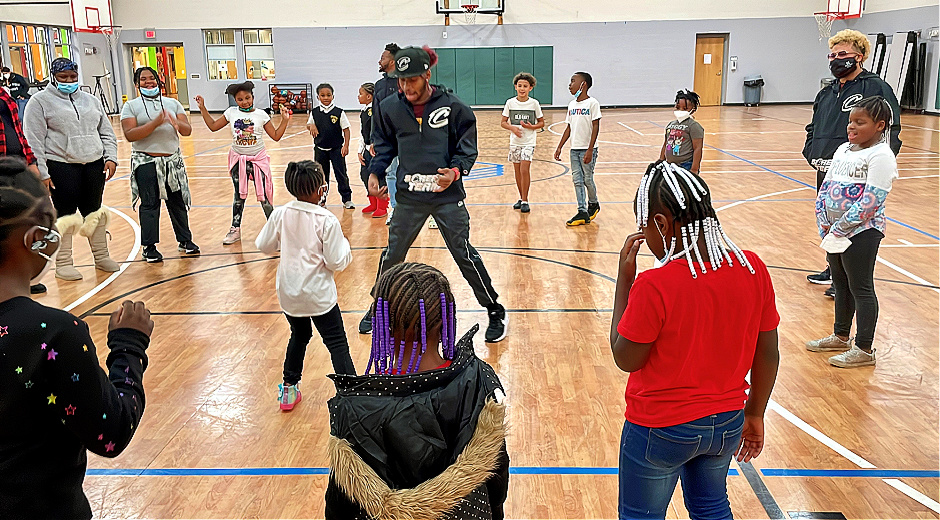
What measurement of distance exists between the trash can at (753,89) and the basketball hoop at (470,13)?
402 inches

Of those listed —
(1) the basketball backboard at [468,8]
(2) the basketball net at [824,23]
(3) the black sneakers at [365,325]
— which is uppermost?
(1) the basketball backboard at [468,8]

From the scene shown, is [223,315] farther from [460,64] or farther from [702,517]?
[460,64]

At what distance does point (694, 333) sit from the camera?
194cm

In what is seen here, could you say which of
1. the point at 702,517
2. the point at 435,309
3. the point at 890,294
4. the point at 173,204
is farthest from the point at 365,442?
the point at 173,204

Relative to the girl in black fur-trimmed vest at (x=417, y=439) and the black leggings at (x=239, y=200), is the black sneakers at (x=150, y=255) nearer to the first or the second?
the black leggings at (x=239, y=200)

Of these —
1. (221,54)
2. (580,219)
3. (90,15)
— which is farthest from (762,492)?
(221,54)

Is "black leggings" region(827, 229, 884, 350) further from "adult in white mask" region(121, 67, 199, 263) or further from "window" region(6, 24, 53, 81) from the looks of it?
"window" region(6, 24, 53, 81)

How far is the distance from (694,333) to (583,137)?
640 centimetres

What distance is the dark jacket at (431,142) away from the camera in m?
4.55

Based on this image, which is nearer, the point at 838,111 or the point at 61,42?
the point at 838,111

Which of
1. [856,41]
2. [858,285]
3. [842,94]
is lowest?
[858,285]

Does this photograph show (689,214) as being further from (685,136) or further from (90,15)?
(90,15)

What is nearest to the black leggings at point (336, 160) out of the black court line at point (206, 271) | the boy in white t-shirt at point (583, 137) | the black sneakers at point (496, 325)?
the black court line at point (206, 271)

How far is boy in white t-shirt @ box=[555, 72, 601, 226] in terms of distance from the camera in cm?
801
